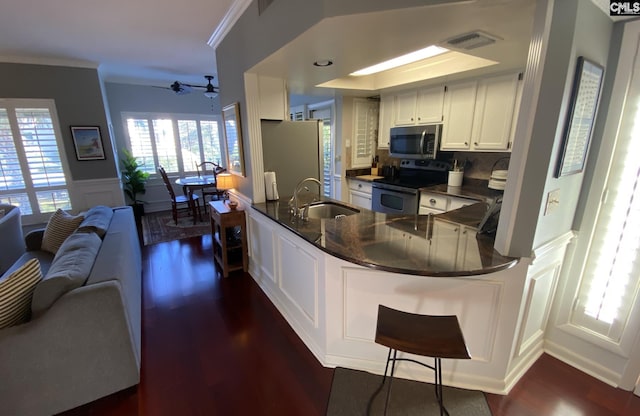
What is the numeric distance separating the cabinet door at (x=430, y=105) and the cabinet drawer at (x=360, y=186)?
1155 millimetres

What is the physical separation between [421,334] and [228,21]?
298cm

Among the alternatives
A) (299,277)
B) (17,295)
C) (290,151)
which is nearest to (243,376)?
(299,277)

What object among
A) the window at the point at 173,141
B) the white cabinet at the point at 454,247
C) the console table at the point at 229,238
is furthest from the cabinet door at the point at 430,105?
the window at the point at 173,141

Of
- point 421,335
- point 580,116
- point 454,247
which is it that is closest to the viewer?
point 421,335

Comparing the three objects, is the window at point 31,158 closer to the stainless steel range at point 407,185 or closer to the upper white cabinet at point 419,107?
the stainless steel range at point 407,185

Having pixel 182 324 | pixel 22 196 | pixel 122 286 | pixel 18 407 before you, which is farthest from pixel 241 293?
pixel 22 196

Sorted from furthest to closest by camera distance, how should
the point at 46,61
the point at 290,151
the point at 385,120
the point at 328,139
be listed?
the point at 328,139 → the point at 385,120 → the point at 46,61 → the point at 290,151

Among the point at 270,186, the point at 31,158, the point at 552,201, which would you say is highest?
the point at 31,158

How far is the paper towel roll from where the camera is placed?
9.07 feet

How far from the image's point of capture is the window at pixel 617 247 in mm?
1563

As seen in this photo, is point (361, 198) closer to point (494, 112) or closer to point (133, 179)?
point (494, 112)

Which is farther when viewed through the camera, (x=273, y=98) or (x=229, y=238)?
(x=229, y=238)

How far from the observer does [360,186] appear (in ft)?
14.2

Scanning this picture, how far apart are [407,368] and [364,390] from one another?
1.03 feet
